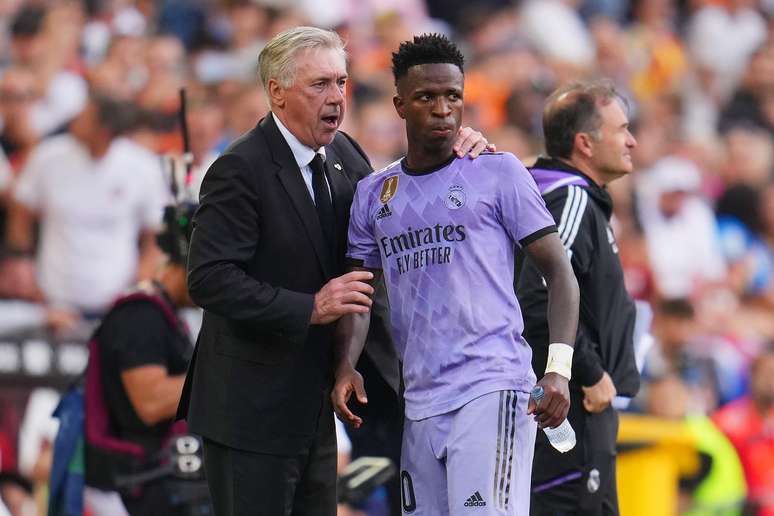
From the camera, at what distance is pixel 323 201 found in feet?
19.4

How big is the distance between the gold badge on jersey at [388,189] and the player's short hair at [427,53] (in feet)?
1.11

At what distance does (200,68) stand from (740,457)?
4.96 meters

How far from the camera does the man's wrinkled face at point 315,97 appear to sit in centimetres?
579

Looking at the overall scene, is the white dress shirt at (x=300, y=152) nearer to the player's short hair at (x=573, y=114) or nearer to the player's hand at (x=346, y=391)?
the player's hand at (x=346, y=391)

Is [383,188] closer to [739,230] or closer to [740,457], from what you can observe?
[740,457]

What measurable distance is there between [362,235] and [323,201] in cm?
19

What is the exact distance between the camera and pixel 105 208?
10727mm

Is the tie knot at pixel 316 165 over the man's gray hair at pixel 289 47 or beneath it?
beneath

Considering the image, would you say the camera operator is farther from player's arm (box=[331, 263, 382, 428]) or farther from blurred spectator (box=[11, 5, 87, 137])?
blurred spectator (box=[11, 5, 87, 137])

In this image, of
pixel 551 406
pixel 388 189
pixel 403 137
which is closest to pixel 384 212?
pixel 388 189

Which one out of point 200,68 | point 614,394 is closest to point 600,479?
point 614,394

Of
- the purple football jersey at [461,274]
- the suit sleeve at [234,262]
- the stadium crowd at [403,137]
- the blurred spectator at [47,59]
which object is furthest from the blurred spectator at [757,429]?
the suit sleeve at [234,262]

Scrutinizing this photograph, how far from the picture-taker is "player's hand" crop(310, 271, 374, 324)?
18.4ft

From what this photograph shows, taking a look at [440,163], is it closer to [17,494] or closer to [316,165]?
[316,165]
